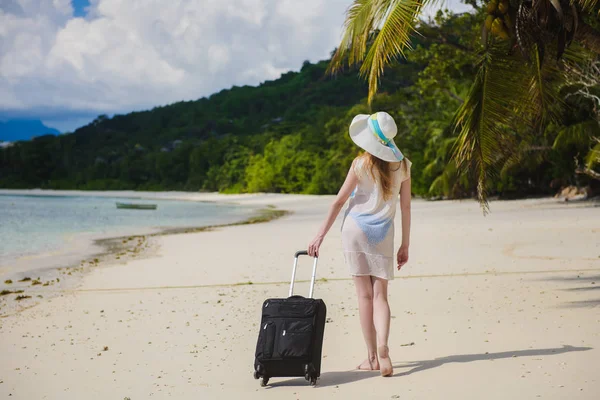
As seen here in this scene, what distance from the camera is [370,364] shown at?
4.59 metres

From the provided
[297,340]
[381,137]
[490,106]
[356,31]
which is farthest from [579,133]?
[297,340]

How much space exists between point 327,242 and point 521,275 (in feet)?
21.1

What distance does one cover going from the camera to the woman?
4340mm

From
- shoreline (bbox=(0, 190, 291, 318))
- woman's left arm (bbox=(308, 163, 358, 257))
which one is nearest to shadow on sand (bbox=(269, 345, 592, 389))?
woman's left arm (bbox=(308, 163, 358, 257))

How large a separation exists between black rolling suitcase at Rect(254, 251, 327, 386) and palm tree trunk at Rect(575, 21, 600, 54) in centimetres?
409

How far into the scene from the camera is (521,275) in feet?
28.5

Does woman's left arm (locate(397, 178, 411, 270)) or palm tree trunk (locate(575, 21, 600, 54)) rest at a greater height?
palm tree trunk (locate(575, 21, 600, 54))

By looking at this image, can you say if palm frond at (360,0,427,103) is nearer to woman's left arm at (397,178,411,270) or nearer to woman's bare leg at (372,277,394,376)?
woman's left arm at (397,178,411,270)

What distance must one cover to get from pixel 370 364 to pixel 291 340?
0.68 meters

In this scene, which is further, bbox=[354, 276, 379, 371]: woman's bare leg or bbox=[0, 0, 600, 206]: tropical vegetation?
bbox=[0, 0, 600, 206]: tropical vegetation

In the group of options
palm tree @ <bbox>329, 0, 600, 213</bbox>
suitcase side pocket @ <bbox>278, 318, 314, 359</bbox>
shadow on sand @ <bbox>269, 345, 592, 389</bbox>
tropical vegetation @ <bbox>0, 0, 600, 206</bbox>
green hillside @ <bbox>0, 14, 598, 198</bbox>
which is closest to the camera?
suitcase side pocket @ <bbox>278, 318, 314, 359</bbox>

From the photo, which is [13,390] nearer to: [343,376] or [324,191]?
[343,376]

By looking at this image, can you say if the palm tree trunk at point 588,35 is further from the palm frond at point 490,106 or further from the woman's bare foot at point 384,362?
the woman's bare foot at point 384,362

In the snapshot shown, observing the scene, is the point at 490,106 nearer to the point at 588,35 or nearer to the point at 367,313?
the point at 588,35
